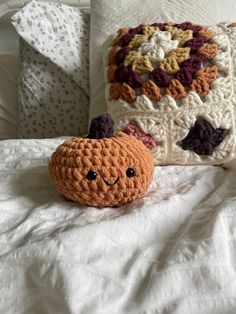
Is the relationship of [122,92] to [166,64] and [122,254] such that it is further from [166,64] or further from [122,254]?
[122,254]

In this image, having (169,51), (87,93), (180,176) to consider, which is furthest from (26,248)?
(87,93)

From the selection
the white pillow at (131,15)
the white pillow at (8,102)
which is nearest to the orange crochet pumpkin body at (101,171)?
the white pillow at (131,15)

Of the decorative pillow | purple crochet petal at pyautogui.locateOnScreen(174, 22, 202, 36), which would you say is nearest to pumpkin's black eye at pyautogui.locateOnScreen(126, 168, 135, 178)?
purple crochet petal at pyautogui.locateOnScreen(174, 22, 202, 36)

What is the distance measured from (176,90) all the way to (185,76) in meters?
0.03

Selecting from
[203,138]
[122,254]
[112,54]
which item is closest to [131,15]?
[112,54]

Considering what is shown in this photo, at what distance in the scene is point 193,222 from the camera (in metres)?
0.65

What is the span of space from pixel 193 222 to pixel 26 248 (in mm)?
246

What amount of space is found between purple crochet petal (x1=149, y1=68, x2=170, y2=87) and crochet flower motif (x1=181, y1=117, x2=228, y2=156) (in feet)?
0.31

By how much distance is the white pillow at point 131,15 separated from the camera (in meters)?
1.13

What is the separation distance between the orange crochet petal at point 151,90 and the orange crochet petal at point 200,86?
65mm

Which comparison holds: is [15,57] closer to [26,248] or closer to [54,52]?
[54,52]

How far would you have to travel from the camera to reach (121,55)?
0.90 m

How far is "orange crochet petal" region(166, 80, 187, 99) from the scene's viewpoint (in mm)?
820

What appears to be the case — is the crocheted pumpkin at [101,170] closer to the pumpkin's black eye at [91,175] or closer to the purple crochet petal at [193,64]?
the pumpkin's black eye at [91,175]
